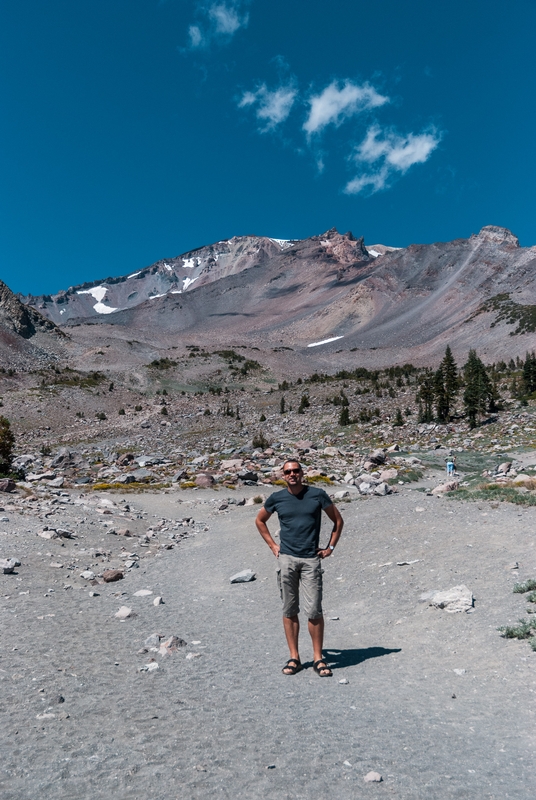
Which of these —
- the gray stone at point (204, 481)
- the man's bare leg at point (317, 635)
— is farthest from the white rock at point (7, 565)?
the gray stone at point (204, 481)

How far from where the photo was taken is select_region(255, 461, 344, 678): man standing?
17.5 ft

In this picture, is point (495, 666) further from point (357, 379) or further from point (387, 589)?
point (357, 379)

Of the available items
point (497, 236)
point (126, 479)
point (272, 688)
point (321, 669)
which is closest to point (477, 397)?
point (126, 479)

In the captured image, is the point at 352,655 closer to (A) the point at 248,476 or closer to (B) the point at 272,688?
(B) the point at 272,688

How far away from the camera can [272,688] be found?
491cm

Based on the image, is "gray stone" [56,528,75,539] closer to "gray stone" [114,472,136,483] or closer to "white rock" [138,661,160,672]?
"white rock" [138,661,160,672]

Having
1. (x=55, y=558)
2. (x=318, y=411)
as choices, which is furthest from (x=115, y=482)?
(x=318, y=411)

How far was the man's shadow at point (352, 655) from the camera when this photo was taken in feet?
18.7

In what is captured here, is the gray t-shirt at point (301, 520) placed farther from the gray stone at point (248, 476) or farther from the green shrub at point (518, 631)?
the gray stone at point (248, 476)

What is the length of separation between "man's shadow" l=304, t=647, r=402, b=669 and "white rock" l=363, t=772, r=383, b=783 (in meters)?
2.35

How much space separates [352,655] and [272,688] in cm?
150

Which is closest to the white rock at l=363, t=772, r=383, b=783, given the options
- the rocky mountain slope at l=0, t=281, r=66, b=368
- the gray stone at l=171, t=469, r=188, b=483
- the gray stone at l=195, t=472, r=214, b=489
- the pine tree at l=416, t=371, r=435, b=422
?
the gray stone at l=195, t=472, r=214, b=489

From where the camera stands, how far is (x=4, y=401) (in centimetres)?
5222

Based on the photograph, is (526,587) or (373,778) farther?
(526,587)
